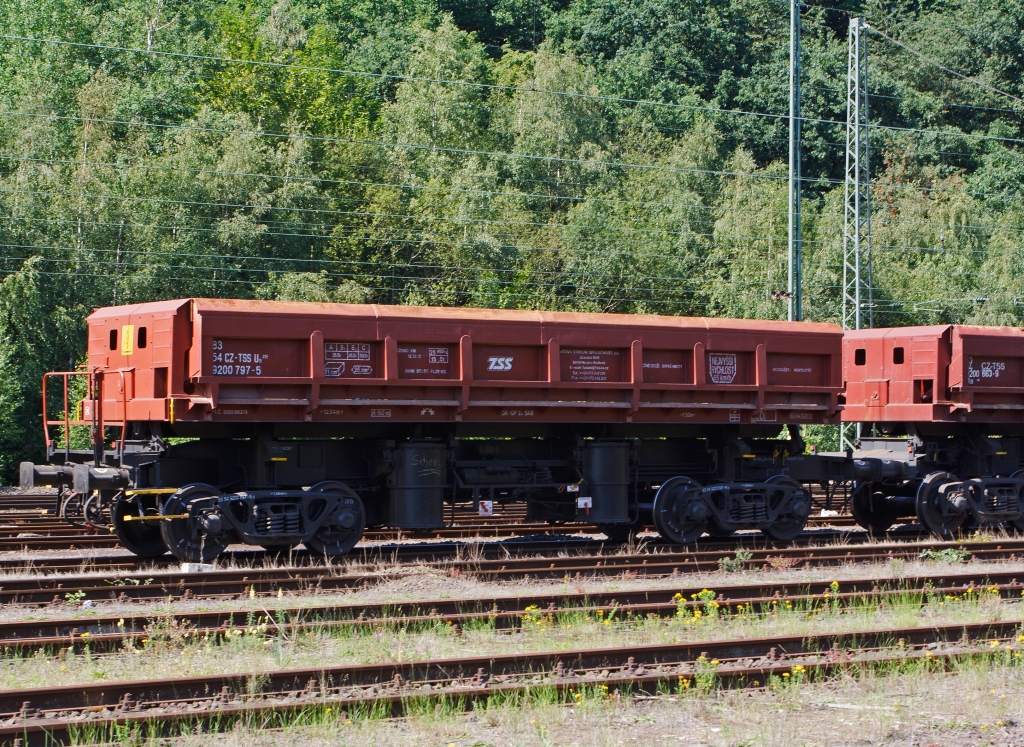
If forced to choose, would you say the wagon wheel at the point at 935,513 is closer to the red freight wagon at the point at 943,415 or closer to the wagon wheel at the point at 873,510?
the red freight wagon at the point at 943,415

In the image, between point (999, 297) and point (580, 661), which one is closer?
point (580, 661)

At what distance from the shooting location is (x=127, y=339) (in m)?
14.8

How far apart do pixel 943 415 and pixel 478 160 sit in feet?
125

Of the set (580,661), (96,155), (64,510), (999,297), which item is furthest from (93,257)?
(999,297)

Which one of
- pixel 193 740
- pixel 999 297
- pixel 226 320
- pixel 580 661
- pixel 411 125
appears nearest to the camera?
pixel 193 740

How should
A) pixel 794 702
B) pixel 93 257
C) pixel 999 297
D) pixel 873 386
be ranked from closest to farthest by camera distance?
pixel 794 702
pixel 873 386
pixel 93 257
pixel 999 297

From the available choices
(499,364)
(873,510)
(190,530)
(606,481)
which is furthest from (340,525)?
(873,510)

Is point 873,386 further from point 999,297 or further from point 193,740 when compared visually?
point 999,297

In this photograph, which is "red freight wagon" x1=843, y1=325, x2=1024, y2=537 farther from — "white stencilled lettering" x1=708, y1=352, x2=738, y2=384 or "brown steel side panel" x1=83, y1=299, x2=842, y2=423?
"white stencilled lettering" x1=708, y1=352, x2=738, y2=384

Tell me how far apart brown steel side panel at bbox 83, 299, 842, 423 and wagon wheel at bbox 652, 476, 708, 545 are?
0.98 metres

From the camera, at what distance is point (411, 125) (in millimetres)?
55031

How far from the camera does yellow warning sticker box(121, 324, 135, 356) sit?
48.0 ft

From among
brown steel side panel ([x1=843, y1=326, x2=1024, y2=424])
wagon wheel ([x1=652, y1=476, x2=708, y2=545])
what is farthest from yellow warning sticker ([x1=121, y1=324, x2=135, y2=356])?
brown steel side panel ([x1=843, y1=326, x2=1024, y2=424])

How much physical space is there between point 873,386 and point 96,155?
28631 millimetres
